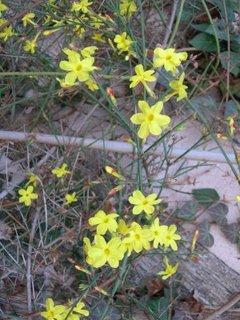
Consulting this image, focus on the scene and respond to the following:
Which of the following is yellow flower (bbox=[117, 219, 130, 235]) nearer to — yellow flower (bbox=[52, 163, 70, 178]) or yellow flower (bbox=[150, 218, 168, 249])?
yellow flower (bbox=[150, 218, 168, 249])

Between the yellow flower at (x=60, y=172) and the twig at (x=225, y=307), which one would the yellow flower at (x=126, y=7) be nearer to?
the yellow flower at (x=60, y=172)

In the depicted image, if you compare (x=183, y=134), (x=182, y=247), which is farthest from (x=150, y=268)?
(x=183, y=134)

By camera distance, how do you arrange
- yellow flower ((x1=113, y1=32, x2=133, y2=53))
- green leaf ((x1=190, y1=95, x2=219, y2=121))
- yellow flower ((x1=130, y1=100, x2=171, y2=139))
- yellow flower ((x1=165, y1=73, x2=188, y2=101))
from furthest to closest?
green leaf ((x1=190, y1=95, x2=219, y2=121)) → yellow flower ((x1=113, y1=32, x2=133, y2=53)) → yellow flower ((x1=165, y1=73, x2=188, y2=101)) → yellow flower ((x1=130, y1=100, x2=171, y2=139))

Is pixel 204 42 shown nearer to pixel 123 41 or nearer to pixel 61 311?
pixel 123 41

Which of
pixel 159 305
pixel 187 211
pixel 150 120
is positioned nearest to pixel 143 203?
pixel 150 120

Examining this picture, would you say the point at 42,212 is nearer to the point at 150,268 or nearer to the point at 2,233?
the point at 2,233

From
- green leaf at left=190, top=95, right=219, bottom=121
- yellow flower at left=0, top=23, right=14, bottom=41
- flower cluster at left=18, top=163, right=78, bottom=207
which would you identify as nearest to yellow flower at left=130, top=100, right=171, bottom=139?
flower cluster at left=18, top=163, right=78, bottom=207
